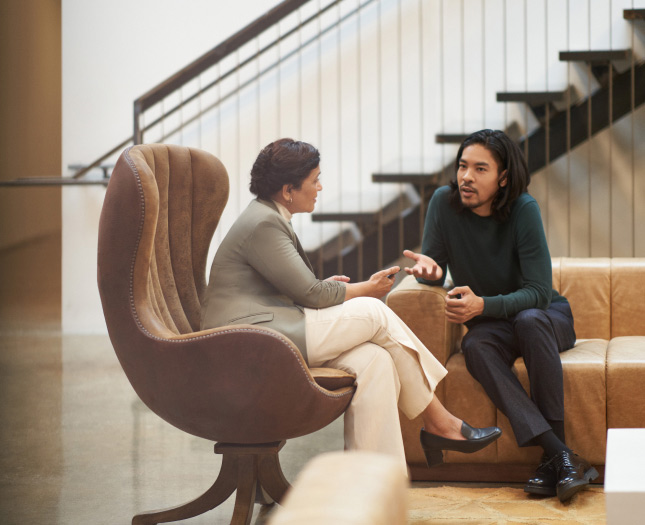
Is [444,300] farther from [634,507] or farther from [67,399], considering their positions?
[67,399]

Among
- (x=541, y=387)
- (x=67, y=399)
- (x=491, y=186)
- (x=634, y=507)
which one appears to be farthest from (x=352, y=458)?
(x=67, y=399)

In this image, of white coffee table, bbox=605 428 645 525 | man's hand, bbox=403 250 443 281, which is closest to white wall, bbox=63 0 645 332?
man's hand, bbox=403 250 443 281

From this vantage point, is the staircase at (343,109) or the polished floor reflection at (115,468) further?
the staircase at (343,109)

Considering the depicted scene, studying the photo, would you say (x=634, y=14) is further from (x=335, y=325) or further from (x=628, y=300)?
(x=335, y=325)

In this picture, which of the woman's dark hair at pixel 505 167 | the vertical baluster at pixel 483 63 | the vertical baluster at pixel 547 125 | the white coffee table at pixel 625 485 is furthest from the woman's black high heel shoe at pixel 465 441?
the vertical baluster at pixel 483 63

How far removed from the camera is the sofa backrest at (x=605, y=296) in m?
2.99

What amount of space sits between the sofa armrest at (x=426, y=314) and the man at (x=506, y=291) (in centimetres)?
6

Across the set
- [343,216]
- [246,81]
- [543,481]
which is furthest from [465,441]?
[246,81]

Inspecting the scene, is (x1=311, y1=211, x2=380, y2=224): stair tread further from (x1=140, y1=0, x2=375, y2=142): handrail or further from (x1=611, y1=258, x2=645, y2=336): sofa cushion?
(x1=611, y1=258, x2=645, y2=336): sofa cushion

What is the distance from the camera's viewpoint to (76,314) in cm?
591

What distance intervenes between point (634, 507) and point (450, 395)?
127cm

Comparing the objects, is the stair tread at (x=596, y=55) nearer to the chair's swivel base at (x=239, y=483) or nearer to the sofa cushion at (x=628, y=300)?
the sofa cushion at (x=628, y=300)

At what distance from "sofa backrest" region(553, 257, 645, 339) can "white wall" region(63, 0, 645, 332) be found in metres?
2.08

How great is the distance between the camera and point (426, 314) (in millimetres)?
2594
